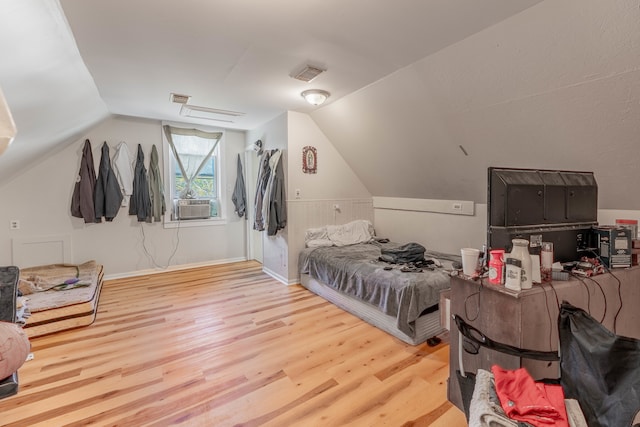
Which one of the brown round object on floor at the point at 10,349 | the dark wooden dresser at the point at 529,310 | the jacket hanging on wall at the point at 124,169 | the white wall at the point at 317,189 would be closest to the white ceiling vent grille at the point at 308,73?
the white wall at the point at 317,189

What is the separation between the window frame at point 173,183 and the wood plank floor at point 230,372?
1709mm

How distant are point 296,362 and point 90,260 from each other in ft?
11.8

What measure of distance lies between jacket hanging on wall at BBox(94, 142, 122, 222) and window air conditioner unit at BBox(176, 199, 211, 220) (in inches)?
32.7

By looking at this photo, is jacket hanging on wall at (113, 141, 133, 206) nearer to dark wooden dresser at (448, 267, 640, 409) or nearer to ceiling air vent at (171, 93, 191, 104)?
ceiling air vent at (171, 93, 191, 104)

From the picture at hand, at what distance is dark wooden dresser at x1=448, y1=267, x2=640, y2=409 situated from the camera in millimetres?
1294

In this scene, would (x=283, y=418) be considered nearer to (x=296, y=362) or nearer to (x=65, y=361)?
(x=296, y=362)

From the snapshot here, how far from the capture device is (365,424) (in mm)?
1609

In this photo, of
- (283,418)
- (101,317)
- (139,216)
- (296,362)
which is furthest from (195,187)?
(283,418)

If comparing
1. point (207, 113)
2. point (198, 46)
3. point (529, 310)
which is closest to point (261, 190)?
point (207, 113)

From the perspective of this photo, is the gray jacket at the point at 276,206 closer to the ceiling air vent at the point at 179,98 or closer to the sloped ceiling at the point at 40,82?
the ceiling air vent at the point at 179,98

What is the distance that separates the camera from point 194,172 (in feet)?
15.8

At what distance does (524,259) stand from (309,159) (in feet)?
10.3

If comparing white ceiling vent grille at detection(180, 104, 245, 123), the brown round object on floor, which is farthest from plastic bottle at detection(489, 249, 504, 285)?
white ceiling vent grille at detection(180, 104, 245, 123)

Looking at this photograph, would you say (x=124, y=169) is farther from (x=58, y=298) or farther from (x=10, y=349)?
(x=10, y=349)
